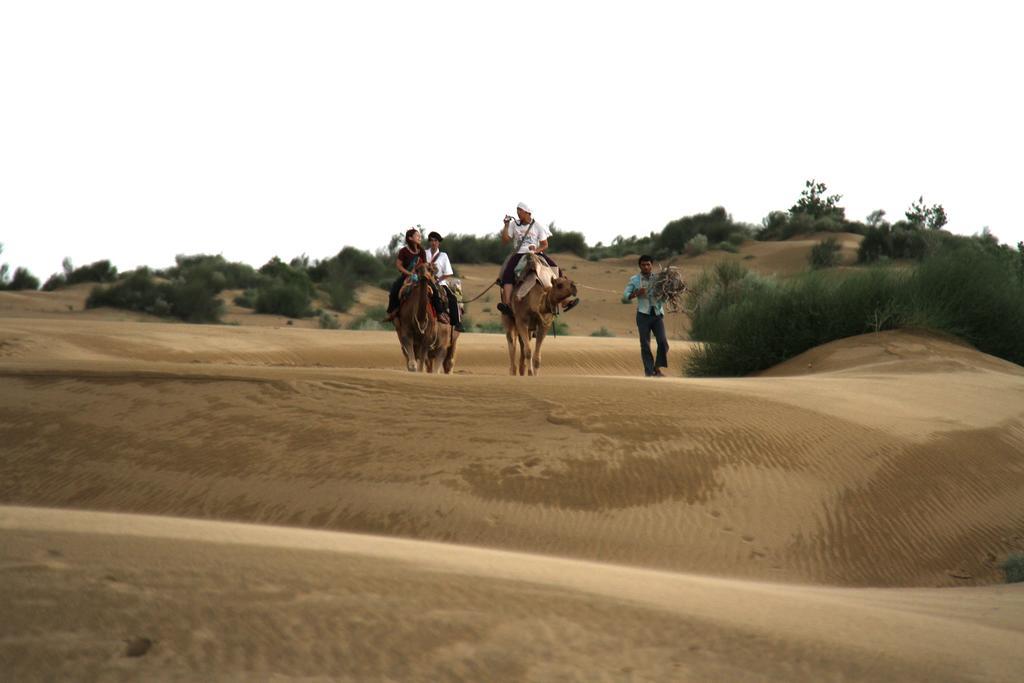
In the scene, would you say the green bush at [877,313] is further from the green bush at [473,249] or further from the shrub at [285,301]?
the green bush at [473,249]

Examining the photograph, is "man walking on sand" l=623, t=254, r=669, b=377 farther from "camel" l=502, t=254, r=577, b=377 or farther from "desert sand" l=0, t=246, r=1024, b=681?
"desert sand" l=0, t=246, r=1024, b=681

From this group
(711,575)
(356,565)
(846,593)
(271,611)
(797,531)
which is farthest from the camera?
(797,531)

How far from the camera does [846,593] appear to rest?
26.6 ft

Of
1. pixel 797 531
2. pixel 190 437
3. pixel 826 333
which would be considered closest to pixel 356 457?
pixel 190 437

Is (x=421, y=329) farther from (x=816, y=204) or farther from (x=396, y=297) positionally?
(x=816, y=204)

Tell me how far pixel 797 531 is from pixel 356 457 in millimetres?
4078

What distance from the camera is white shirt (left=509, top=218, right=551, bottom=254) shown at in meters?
19.3

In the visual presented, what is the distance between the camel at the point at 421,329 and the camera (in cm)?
1823

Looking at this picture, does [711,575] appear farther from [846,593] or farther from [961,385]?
[961,385]

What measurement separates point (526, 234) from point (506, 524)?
32.3 feet

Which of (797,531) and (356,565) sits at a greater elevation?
(356,565)

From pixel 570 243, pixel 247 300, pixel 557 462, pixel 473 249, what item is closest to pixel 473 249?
pixel 473 249

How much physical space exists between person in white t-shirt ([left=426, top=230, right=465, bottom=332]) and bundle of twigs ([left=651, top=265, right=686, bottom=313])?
11.4ft

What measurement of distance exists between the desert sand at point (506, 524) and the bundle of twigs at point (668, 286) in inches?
121
